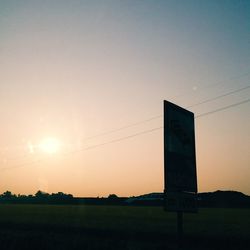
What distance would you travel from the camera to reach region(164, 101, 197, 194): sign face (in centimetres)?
1088

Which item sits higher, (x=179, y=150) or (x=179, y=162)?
(x=179, y=150)

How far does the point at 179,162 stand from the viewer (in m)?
11.4

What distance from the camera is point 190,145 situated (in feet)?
39.7

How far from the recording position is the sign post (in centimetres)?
1080

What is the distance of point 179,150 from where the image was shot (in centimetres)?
1149

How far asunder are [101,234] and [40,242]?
1084 cm

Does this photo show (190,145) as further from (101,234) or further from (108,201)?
(108,201)

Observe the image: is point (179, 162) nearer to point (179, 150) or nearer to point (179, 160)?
point (179, 160)

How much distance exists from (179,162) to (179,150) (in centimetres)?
40

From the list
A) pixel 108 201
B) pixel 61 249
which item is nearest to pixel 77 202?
pixel 108 201

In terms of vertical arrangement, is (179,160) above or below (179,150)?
below

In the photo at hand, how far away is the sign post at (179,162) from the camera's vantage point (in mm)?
10797

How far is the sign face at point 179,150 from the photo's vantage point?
Answer: 428 inches

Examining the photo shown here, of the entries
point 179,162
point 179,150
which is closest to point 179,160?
point 179,162
